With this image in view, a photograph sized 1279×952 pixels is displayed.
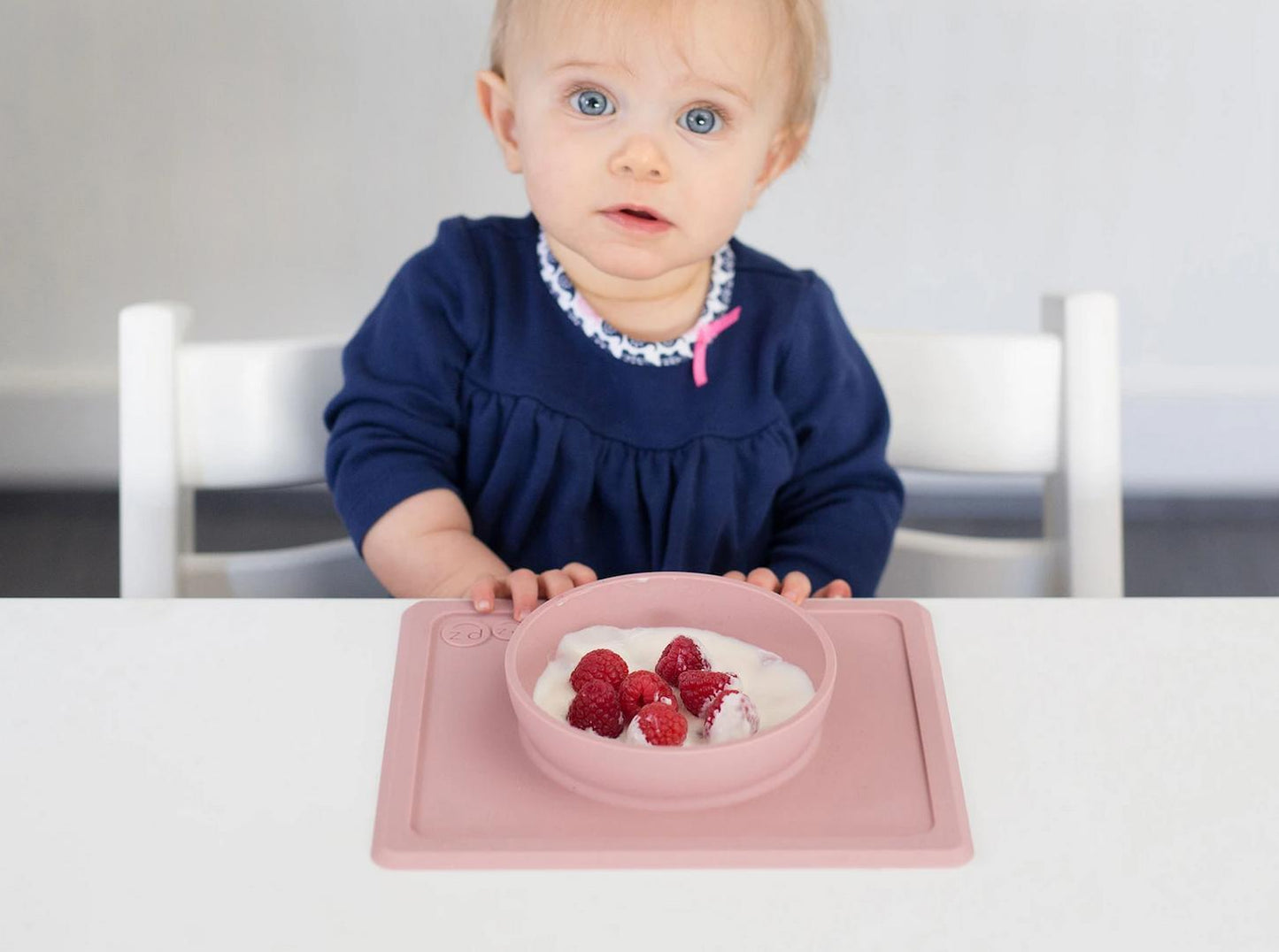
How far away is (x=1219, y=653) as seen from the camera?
77 centimetres

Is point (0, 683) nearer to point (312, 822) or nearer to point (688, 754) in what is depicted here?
point (312, 822)

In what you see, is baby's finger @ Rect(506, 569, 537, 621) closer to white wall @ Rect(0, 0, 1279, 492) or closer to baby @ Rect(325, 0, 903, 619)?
baby @ Rect(325, 0, 903, 619)

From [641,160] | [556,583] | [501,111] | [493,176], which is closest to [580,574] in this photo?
[556,583]

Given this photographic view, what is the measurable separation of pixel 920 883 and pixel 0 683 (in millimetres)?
458

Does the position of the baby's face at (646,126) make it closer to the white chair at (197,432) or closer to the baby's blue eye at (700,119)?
the baby's blue eye at (700,119)

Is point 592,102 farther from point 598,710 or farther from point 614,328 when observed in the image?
point 598,710

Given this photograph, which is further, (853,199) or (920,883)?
(853,199)

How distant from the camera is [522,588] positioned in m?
0.81

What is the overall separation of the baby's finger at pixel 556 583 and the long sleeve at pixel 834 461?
269 mm

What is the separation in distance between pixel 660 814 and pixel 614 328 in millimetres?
537

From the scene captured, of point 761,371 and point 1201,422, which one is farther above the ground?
point 761,371

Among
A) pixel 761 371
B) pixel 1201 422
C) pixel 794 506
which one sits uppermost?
pixel 761 371

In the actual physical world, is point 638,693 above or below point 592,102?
below

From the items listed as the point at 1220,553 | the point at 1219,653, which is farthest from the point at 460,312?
the point at 1220,553
